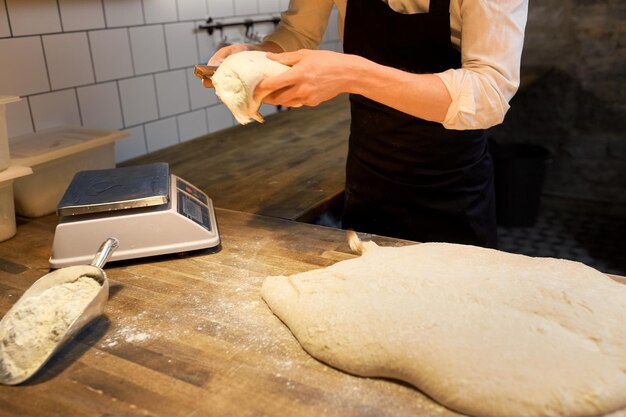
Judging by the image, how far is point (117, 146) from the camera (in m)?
1.91

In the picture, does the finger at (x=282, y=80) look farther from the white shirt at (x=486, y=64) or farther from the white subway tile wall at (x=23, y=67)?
the white subway tile wall at (x=23, y=67)

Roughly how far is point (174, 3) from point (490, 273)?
5.39 ft

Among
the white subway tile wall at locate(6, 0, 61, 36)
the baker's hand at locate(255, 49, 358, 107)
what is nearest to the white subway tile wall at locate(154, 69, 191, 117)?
the white subway tile wall at locate(6, 0, 61, 36)

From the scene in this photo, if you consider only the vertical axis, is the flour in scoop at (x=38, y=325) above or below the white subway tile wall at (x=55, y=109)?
below

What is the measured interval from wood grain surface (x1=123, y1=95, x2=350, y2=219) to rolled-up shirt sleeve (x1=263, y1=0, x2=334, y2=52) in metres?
0.41

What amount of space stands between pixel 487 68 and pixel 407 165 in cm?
42

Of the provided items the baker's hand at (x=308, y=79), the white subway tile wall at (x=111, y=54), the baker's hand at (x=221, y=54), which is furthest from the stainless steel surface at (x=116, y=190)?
the white subway tile wall at (x=111, y=54)

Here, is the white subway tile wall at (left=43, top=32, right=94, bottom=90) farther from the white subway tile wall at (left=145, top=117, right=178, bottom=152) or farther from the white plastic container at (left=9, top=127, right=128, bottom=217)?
the white subway tile wall at (left=145, top=117, right=178, bottom=152)

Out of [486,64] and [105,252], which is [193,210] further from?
[486,64]

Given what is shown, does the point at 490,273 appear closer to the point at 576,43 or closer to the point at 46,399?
the point at 46,399

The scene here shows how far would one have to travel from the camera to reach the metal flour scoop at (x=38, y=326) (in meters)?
0.79

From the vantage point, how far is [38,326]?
843 mm

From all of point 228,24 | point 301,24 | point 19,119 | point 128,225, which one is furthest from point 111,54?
point 128,225

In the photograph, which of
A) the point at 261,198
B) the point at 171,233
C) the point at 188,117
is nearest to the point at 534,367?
the point at 171,233
